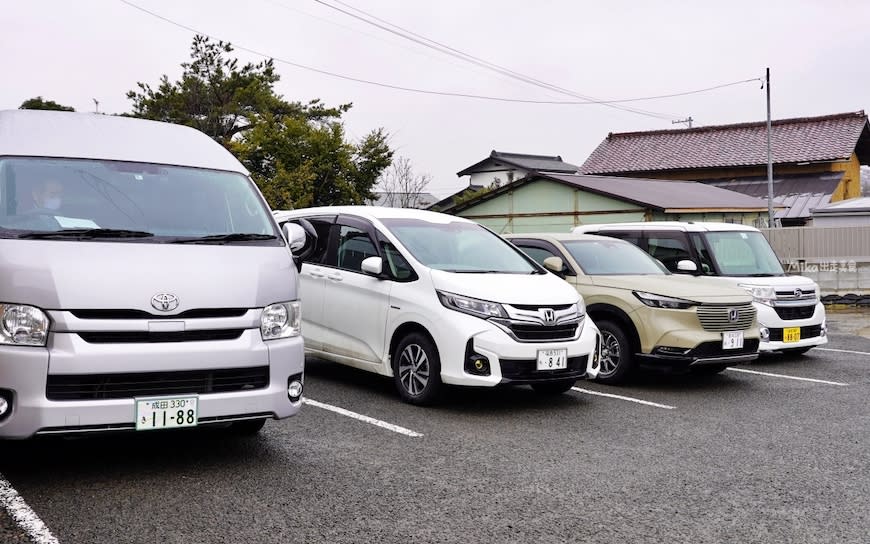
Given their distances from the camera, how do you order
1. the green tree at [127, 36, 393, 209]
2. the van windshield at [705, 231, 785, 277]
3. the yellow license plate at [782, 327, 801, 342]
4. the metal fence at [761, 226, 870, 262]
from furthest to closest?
the green tree at [127, 36, 393, 209] < the metal fence at [761, 226, 870, 262] < the van windshield at [705, 231, 785, 277] < the yellow license plate at [782, 327, 801, 342]

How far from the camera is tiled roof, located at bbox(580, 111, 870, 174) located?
2859 cm

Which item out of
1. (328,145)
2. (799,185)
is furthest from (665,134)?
(328,145)

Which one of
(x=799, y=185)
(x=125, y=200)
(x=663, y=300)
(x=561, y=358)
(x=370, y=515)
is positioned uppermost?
(x=799, y=185)

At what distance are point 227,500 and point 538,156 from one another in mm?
45931

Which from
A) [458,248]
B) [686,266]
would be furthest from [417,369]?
[686,266]

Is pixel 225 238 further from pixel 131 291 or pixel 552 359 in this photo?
pixel 552 359

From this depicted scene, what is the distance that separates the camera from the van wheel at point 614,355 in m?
8.07

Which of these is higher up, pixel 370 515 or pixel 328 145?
pixel 328 145

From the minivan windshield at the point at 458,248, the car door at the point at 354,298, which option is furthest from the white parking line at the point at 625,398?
the car door at the point at 354,298

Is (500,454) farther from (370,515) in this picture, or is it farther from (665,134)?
(665,134)

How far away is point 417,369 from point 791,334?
5.23 metres

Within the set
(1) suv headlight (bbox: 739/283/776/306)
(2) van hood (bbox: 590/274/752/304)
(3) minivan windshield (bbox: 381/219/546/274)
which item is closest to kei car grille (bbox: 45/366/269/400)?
(3) minivan windshield (bbox: 381/219/546/274)

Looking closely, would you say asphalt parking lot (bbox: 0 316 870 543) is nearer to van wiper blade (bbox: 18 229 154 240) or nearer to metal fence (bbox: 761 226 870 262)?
van wiper blade (bbox: 18 229 154 240)

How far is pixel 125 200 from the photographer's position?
4895 mm
